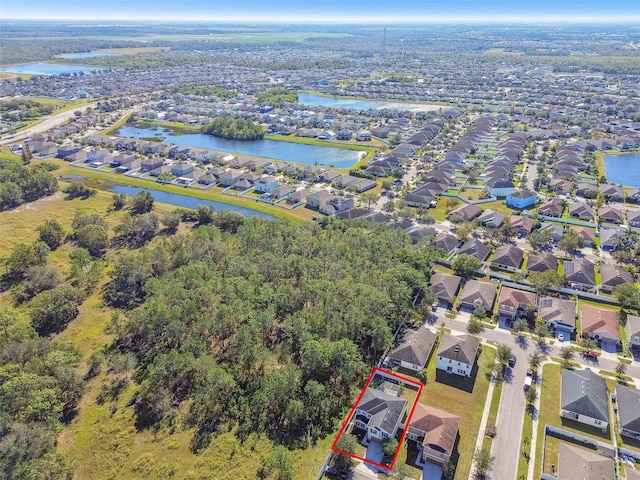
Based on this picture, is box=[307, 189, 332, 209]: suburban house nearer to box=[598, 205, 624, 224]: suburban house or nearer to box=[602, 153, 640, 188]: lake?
box=[598, 205, 624, 224]: suburban house

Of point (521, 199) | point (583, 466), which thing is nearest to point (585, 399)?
point (583, 466)

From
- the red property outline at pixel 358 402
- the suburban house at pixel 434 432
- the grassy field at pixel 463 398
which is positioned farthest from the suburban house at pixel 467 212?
the suburban house at pixel 434 432

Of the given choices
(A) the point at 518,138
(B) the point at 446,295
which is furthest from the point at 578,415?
(A) the point at 518,138

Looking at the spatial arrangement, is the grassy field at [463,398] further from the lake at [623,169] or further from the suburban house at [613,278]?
the lake at [623,169]

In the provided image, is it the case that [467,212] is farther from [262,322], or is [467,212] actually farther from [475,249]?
[262,322]

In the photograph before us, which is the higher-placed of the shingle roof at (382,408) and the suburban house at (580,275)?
the suburban house at (580,275)

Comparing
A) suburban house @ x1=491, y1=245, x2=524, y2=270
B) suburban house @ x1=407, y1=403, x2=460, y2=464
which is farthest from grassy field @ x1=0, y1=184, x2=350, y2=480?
suburban house @ x1=491, y1=245, x2=524, y2=270
